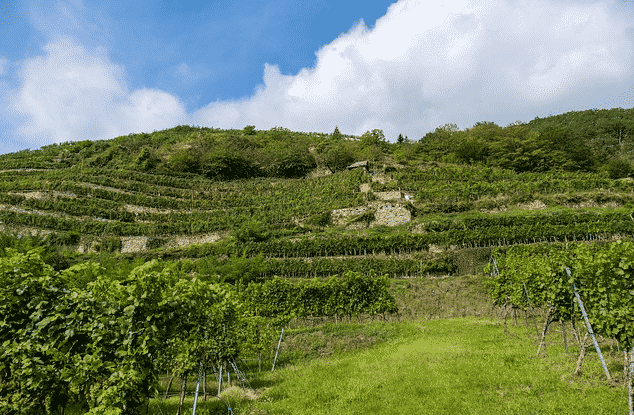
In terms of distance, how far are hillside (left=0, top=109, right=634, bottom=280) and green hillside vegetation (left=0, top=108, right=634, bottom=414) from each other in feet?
0.96

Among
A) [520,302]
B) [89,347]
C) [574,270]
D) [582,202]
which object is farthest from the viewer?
[582,202]

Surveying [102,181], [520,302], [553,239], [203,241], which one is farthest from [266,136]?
[520,302]

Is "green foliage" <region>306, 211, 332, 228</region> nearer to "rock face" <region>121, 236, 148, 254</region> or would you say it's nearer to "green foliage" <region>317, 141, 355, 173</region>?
"rock face" <region>121, 236, 148, 254</region>

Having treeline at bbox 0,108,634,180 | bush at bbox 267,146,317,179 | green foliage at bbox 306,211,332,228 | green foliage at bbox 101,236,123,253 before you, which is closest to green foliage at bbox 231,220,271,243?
A: green foliage at bbox 306,211,332,228

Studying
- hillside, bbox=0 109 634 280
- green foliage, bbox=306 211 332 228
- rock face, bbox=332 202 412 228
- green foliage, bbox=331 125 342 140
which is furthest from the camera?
green foliage, bbox=331 125 342 140

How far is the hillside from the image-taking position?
40281 mm

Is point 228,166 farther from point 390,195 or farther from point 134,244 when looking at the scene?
point 390,195

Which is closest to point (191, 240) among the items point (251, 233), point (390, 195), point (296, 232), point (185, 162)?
point (251, 233)

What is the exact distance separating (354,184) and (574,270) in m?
49.1

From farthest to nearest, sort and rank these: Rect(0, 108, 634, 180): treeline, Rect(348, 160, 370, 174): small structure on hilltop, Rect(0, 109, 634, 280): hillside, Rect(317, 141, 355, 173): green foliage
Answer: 1. Rect(317, 141, 355, 173): green foliage
2. Rect(0, 108, 634, 180): treeline
3. Rect(348, 160, 370, 174): small structure on hilltop
4. Rect(0, 109, 634, 280): hillside

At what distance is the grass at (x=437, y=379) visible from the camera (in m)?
8.15

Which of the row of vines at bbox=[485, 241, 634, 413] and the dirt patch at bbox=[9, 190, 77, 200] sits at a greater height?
the dirt patch at bbox=[9, 190, 77, 200]

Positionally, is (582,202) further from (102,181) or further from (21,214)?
(21,214)

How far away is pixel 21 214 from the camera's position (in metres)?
51.3
